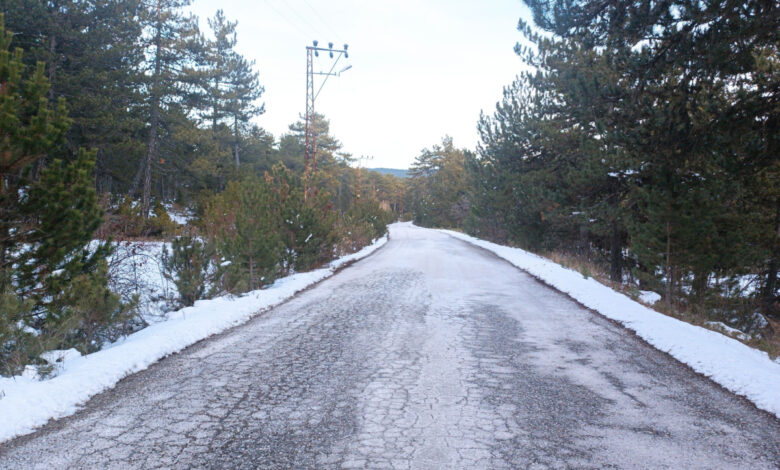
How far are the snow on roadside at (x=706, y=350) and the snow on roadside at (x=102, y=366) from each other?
18.9ft

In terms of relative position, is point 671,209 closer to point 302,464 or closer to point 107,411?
point 302,464

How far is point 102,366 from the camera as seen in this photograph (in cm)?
459

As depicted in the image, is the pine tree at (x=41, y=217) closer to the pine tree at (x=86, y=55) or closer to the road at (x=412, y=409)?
the road at (x=412, y=409)

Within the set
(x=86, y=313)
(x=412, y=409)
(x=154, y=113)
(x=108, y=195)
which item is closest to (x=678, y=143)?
(x=412, y=409)

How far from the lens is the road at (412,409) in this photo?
300 centimetres

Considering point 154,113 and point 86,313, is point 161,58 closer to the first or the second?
point 154,113

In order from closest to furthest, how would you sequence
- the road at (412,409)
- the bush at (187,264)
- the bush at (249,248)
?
1. the road at (412,409)
2. the bush at (187,264)
3. the bush at (249,248)

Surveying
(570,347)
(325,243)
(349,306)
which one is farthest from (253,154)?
(570,347)

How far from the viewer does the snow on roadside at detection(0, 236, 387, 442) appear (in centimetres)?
352

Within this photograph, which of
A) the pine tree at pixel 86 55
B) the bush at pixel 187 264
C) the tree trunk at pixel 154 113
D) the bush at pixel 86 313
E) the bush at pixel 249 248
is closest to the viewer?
the bush at pixel 86 313

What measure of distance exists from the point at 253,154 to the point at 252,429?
47.3 meters

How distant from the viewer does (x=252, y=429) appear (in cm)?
338

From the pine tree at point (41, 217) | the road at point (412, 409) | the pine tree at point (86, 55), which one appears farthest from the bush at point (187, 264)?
the pine tree at point (86, 55)

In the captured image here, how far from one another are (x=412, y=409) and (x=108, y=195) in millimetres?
7937
